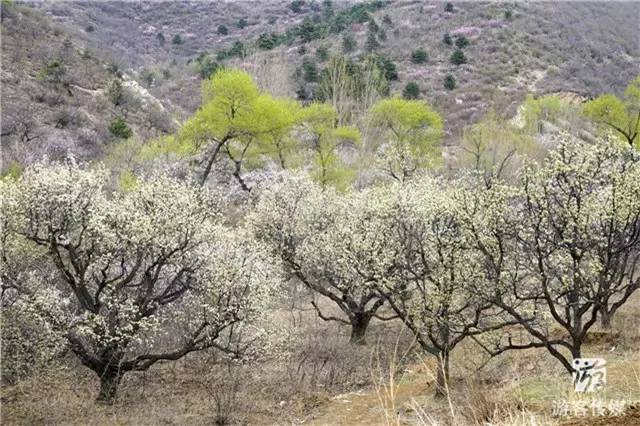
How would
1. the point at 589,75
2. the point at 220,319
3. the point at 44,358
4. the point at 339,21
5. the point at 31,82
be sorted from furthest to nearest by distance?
the point at 339,21 < the point at 589,75 < the point at 31,82 < the point at 220,319 < the point at 44,358

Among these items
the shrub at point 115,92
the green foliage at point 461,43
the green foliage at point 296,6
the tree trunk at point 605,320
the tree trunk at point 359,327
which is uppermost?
the green foliage at point 296,6

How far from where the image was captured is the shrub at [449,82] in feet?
198

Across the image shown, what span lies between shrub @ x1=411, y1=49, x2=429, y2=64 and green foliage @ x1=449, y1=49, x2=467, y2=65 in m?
2.93

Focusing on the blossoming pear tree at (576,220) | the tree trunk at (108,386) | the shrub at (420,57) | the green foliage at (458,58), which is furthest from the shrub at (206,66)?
the blossoming pear tree at (576,220)

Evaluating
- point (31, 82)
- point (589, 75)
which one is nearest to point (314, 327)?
point (31, 82)

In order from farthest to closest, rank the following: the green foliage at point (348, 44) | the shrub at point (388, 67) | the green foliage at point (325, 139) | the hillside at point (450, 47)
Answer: the green foliage at point (348, 44) → the hillside at point (450, 47) → the shrub at point (388, 67) → the green foliage at point (325, 139)

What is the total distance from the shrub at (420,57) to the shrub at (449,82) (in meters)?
6.00

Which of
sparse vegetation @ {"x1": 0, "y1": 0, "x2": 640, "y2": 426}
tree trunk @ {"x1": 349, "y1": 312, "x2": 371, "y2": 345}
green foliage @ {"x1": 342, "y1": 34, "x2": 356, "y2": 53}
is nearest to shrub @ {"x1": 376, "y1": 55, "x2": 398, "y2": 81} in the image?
green foliage @ {"x1": 342, "y1": 34, "x2": 356, "y2": 53}

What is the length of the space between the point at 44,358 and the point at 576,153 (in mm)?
11384

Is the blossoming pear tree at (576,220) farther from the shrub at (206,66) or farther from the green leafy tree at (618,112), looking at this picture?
the shrub at (206,66)

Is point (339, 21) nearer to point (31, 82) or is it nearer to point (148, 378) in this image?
point (31, 82)

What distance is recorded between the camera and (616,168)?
10703 mm

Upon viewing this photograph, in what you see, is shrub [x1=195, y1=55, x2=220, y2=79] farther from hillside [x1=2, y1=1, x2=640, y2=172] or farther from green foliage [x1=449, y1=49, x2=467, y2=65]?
green foliage [x1=449, y1=49, x2=467, y2=65]

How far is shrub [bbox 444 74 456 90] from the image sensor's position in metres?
60.3
